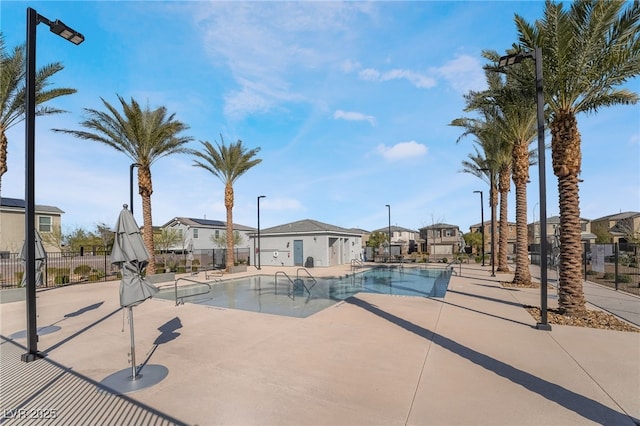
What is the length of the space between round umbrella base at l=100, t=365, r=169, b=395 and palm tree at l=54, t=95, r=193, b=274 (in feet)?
45.1

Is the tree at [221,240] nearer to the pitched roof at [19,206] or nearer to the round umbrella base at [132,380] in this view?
the pitched roof at [19,206]

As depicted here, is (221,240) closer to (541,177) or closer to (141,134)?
(141,134)

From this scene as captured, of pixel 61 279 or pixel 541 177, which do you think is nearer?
pixel 541 177

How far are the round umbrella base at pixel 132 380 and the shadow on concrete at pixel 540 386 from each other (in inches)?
211

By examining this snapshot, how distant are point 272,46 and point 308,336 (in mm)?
11581

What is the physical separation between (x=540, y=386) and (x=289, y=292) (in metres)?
11.7

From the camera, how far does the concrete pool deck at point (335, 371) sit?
421cm

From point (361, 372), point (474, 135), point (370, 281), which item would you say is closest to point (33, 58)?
point (361, 372)

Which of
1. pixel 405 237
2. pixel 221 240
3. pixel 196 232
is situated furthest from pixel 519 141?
pixel 405 237

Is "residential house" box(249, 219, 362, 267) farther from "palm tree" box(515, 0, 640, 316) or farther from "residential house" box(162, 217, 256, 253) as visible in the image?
"palm tree" box(515, 0, 640, 316)

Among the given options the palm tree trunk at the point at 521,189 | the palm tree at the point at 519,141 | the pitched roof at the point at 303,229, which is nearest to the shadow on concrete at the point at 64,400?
the palm tree at the point at 519,141

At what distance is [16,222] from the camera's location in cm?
3475

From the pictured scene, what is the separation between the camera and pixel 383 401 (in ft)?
14.7

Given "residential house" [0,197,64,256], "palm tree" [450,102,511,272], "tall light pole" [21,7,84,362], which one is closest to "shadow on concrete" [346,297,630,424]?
"tall light pole" [21,7,84,362]
